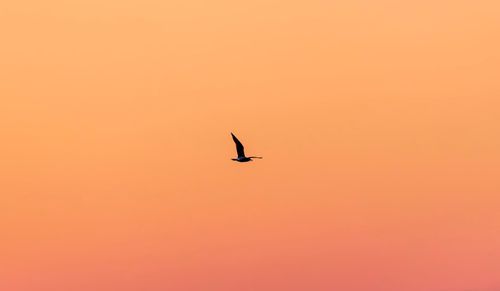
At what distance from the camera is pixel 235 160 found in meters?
118
